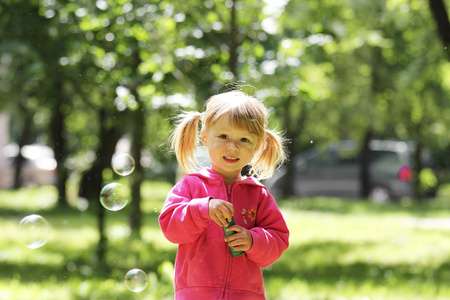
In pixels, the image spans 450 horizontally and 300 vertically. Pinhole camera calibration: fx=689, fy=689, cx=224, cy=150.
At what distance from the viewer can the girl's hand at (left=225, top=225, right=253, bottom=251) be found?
219cm

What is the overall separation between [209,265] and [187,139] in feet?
1.72

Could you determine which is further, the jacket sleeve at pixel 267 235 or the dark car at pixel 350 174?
the dark car at pixel 350 174

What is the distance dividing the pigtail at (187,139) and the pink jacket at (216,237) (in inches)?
8.0

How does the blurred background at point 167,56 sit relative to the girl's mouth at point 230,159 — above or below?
above

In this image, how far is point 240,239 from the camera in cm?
220

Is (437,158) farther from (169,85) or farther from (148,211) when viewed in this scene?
(169,85)

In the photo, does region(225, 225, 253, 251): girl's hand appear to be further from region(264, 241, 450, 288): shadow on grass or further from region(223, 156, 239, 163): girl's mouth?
region(264, 241, 450, 288): shadow on grass

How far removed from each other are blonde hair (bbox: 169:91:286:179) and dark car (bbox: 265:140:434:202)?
1730 cm

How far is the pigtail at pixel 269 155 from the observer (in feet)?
8.55

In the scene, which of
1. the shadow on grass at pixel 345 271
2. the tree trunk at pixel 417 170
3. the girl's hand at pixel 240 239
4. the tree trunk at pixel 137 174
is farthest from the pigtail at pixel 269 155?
the tree trunk at pixel 417 170

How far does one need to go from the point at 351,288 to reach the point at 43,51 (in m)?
3.57

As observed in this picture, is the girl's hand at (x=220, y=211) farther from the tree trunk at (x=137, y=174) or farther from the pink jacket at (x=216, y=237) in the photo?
the tree trunk at (x=137, y=174)

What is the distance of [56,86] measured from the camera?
7113 millimetres

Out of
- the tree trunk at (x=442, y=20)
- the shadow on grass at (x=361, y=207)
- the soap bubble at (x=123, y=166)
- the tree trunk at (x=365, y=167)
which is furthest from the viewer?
the tree trunk at (x=365, y=167)
